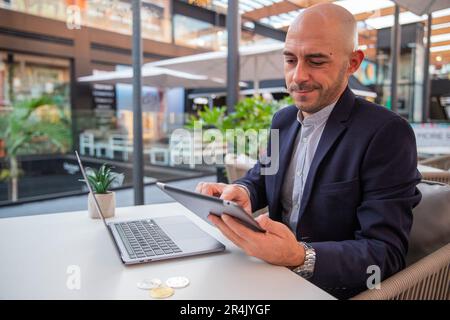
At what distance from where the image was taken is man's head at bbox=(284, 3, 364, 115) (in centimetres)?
127

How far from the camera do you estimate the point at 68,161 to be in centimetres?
379

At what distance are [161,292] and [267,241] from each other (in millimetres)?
279

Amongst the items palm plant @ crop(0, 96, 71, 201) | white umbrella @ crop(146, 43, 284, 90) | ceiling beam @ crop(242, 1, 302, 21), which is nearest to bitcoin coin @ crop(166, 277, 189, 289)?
palm plant @ crop(0, 96, 71, 201)

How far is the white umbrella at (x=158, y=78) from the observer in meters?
4.35

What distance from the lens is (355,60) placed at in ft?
4.44

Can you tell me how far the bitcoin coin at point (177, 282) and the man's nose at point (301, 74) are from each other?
2.67 ft

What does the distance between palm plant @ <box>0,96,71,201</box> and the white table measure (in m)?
2.65

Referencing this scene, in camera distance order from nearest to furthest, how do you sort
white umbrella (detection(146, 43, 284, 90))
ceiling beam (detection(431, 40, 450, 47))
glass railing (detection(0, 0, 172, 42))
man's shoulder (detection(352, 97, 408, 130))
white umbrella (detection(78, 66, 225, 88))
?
man's shoulder (detection(352, 97, 408, 130)) < glass railing (detection(0, 0, 172, 42)) < white umbrella (detection(78, 66, 225, 88)) < white umbrella (detection(146, 43, 284, 90)) < ceiling beam (detection(431, 40, 450, 47))

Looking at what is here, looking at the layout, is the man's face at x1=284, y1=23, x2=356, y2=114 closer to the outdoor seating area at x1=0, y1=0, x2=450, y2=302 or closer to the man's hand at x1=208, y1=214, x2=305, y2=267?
the outdoor seating area at x1=0, y1=0, x2=450, y2=302

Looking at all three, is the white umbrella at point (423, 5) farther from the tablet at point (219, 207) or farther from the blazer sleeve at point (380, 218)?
the tablet at point (219, 207)

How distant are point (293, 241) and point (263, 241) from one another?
92 millimetres

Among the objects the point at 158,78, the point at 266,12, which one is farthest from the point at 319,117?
the point at 158,78
